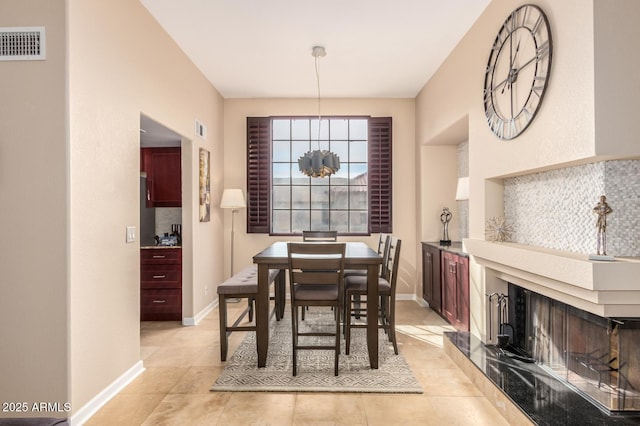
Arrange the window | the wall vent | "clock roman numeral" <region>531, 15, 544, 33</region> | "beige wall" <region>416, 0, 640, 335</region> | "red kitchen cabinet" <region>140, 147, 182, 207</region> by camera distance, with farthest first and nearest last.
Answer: the window → "red kitchen cabinet" <region>140, 147, 182, 207</region> → the wall vent → "clock roman numeral" <region>531, 15, 544, 33</region> → "beige wall" <region>416, 0, 640, 335</region>

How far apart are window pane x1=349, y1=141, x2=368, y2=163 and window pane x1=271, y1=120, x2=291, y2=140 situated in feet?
3.30

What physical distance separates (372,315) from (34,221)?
2431 millimetres

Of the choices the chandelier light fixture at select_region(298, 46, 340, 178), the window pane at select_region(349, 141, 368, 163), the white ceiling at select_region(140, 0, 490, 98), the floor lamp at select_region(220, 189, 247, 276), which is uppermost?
the white ceiling at select_region(140, 0, 490, 98)

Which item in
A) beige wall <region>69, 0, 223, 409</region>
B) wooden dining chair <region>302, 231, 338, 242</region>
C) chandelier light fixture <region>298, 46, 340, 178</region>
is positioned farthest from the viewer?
wooden dining chair <region>302, 231, 338, 242</region>

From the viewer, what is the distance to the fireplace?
6.79ft

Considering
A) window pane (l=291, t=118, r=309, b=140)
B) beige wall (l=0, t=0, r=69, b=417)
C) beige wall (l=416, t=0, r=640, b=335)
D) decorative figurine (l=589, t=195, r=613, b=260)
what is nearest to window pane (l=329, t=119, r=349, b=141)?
window pane (l=291, t=118, r=309, b=140)

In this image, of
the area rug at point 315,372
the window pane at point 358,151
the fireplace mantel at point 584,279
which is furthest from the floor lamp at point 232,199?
the fireplace mantel at point 584,279

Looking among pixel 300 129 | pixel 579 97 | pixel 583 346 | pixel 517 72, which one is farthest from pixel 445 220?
pixel 579 97

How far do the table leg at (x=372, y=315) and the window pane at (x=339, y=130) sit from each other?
3.22 meters

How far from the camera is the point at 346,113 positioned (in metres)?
5.82

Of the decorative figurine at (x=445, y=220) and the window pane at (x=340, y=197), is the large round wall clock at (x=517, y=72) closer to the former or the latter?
the decorative figurine at (x=445, y=220)

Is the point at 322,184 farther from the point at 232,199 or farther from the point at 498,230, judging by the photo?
the point at 498,230

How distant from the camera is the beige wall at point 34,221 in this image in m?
2.24

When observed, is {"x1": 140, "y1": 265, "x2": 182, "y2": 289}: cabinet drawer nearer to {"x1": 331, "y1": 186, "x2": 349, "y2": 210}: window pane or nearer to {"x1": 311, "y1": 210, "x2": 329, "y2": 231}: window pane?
{"x1": 311, "y1": 210, "x2": 329, "y2": 231}: window pane
